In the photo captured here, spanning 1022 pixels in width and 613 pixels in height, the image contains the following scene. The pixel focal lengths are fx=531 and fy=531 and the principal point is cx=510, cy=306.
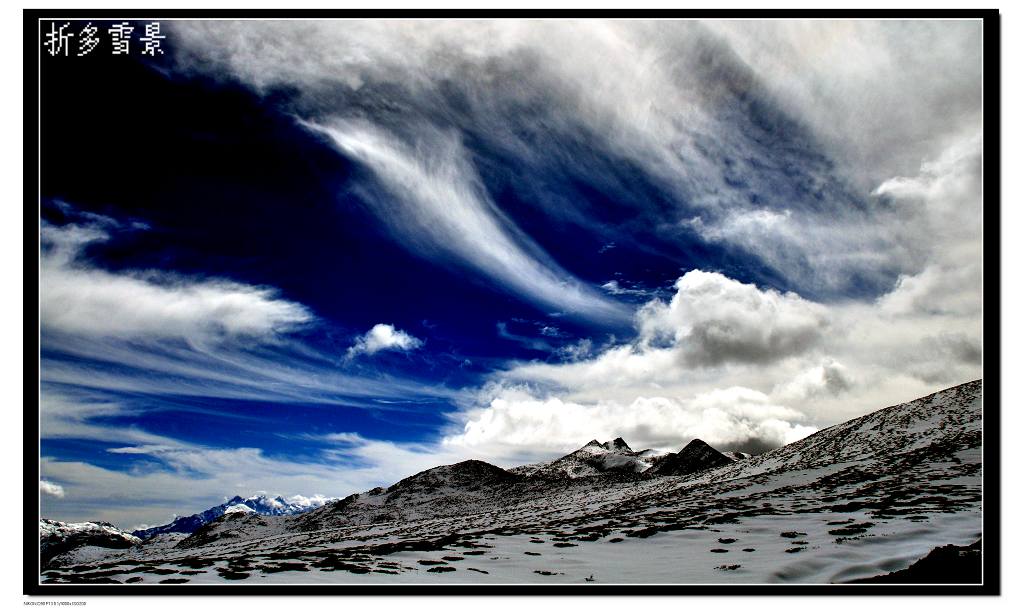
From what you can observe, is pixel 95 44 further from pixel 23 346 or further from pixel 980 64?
pixel 980 64

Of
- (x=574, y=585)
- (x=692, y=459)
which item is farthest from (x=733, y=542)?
(x=692, y=459)

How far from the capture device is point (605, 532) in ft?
67.2

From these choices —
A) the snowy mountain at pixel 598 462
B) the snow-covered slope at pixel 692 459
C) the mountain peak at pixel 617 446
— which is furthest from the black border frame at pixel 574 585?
the mountain peak at pixel 617 446

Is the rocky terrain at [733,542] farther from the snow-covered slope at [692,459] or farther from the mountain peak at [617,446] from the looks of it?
the mountain peak at [617,446]

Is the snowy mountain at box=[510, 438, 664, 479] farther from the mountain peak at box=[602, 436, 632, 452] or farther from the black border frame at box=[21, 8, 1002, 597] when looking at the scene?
the black border frame at box=[21, 8, 1002, 597]

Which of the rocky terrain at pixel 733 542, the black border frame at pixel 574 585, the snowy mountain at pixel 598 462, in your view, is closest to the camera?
the black border frame at pixel 574 585

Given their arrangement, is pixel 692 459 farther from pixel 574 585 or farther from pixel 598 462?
pixel 574 585

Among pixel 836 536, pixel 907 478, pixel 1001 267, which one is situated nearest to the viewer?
pixel 1001 267

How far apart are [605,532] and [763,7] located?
17846mm

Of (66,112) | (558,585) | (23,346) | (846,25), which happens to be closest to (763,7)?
(846,25)

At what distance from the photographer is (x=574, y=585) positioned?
36.0 feet

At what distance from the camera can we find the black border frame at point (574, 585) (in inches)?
427

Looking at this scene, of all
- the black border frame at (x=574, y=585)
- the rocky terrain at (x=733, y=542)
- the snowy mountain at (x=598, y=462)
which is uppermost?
the black border frame at (x=574, y=585)

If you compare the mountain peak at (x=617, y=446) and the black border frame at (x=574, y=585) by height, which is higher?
the black border frame at (x=574, y=585)
